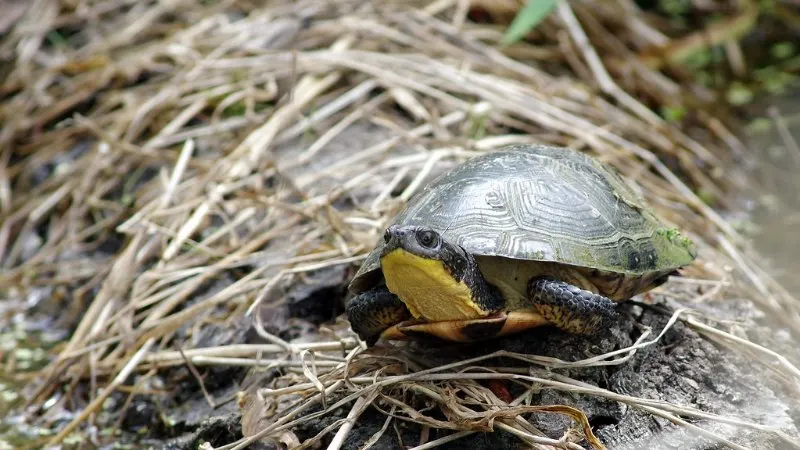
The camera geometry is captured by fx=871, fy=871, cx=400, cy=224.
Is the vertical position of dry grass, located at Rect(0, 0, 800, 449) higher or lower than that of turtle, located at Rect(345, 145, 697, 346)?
lower

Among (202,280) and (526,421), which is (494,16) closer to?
(202,280)

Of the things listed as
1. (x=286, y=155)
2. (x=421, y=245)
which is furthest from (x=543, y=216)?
(x=286, y=155)

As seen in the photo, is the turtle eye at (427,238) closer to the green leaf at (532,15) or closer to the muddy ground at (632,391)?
the muddy ground at (632,391)

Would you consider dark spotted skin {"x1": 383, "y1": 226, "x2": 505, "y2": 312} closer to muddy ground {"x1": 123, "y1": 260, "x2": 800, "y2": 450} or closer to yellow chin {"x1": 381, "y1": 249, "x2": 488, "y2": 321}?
yellow chin {"x1": 381, "y1": 249, "x2": 488, "y2": 321}

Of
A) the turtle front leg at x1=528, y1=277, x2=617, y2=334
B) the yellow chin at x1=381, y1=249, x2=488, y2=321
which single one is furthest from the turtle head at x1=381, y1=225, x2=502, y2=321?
the turtle front leg at x1=528, y1=277, x2=617, y2=334

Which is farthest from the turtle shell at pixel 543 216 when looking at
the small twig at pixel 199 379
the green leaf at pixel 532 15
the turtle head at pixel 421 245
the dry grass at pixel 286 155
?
the green leaf at pixel 532 15

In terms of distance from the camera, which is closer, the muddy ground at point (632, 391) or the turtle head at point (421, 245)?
the turtle head at point (421, 245)
